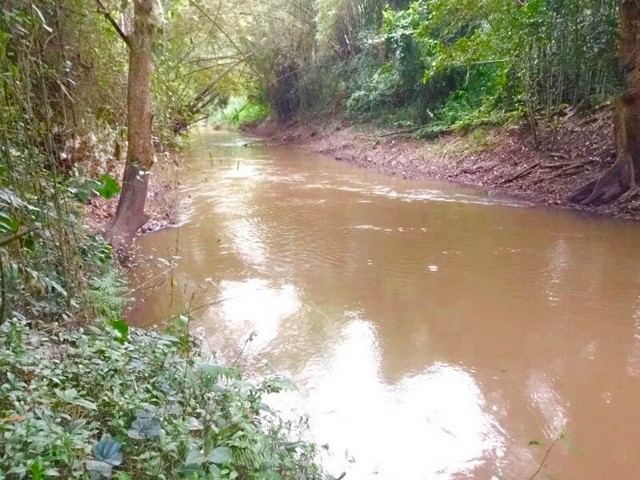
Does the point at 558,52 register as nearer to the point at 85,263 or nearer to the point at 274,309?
the point at 274,309

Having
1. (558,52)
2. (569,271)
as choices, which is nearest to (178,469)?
(569,271)

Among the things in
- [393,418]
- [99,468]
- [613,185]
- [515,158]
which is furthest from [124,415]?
[515,158]

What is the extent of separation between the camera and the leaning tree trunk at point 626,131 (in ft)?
23.0

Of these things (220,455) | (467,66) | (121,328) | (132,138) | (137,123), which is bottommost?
(220,455)

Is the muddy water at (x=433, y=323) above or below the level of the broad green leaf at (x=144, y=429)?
below

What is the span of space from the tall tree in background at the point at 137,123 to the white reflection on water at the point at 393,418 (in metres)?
3.05

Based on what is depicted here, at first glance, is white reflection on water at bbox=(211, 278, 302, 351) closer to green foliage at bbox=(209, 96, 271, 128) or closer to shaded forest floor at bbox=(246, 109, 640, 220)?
shaded forest floor at bbox=(246, 109, 640, 220)

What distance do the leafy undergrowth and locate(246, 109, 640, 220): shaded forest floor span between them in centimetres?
688

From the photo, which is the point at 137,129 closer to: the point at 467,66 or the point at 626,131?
the point at 626,131

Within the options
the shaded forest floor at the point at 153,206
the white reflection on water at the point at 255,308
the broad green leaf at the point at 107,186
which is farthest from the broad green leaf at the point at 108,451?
the shaded forest floor at the point at 153,206

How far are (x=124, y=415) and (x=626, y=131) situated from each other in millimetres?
7862

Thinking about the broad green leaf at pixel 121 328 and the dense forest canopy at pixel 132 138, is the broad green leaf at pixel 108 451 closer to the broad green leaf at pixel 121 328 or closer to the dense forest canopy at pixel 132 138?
the dense forest canopy at pixel 132 138

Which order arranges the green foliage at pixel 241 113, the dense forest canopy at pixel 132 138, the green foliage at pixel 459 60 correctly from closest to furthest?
the dense forest canopy at pixel 132 138 < the green foliage at pixel 459 60 < the green foliage at pixel 241 113

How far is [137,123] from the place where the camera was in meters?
5.66
